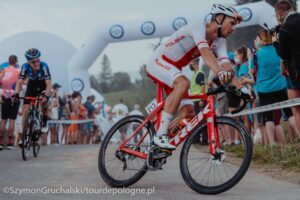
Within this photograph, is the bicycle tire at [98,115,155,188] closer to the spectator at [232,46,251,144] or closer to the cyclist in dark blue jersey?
the cyclist in dark blue jersey

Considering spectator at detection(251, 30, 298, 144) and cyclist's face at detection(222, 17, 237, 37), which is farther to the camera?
spectator at detection(251, 30, 298, 144)

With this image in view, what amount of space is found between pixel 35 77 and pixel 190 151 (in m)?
5.54

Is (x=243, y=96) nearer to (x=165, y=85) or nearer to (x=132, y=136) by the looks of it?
(x=165, y=85)

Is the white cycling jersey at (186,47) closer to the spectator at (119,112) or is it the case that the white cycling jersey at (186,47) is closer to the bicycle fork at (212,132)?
the bicycle fork at (212,132)

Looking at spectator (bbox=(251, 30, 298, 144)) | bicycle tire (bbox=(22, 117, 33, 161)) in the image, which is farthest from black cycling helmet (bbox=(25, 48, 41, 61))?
spectator (bbox=(251, 30, 298, 144))

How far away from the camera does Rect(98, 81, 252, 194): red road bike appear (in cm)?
526

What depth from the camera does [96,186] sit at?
5.84 m

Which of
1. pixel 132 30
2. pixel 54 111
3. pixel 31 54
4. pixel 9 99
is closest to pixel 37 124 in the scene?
pixel 31 54

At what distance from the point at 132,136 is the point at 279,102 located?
359 cm

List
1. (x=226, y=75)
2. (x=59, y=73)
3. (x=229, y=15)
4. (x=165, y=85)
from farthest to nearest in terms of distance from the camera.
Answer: (x=59, y=73) → (x=165, y=85) → (x=229, y=15) → (x=226, y=75)

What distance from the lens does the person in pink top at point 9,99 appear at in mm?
12500

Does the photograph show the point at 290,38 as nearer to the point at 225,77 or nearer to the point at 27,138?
the point at 225,77

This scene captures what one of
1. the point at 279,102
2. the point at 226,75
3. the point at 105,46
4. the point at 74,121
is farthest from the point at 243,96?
the point at 105,46

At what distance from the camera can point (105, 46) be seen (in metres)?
23.1
